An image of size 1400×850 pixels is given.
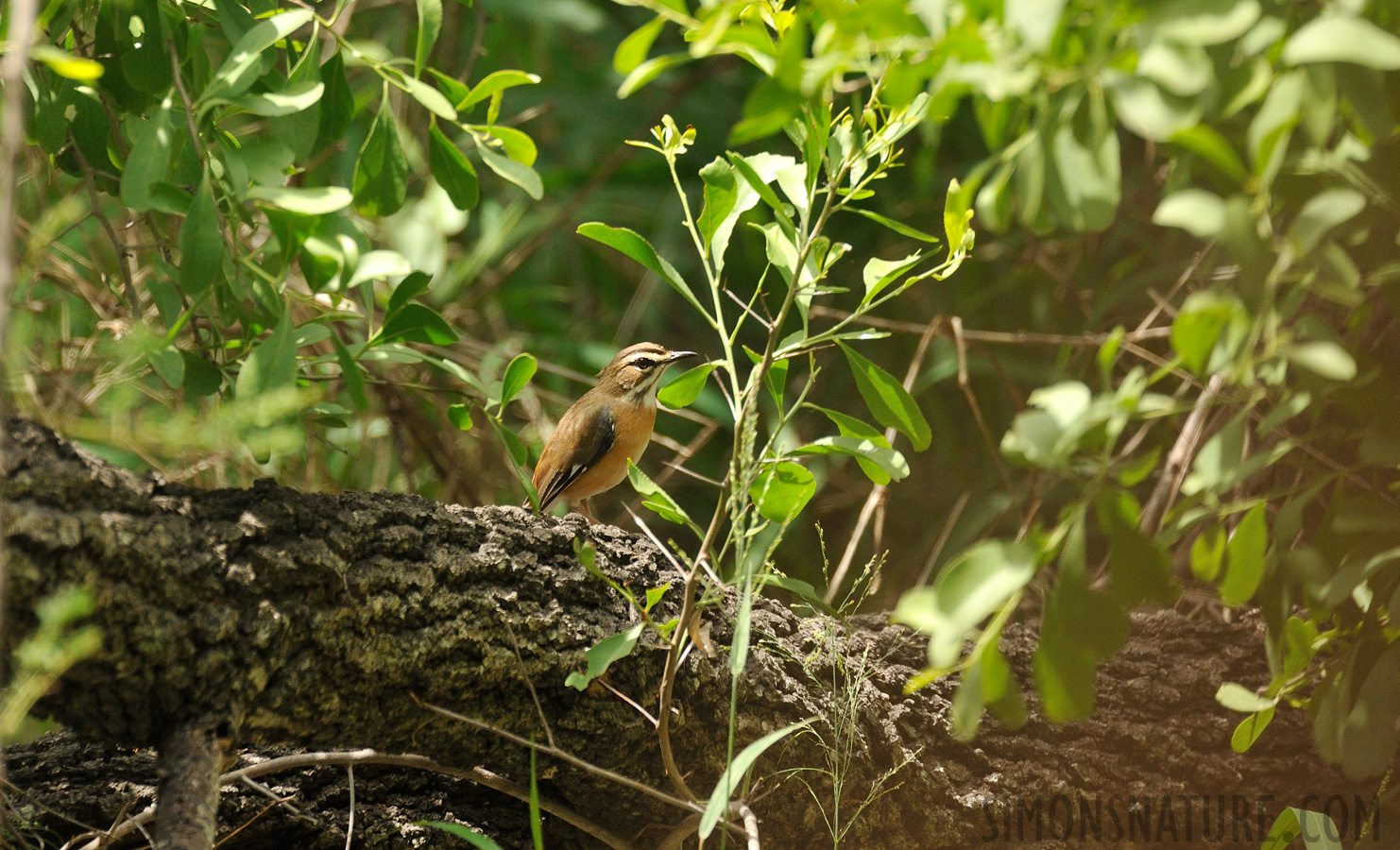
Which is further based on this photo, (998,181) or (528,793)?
(528,793)

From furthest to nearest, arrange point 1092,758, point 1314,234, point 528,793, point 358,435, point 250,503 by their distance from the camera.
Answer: point 358,435, point 1092,758, point 528,793, point 250,503, point 1314,234

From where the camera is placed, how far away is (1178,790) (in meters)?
2.37

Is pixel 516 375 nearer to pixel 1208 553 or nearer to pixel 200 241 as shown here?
pixel 200 241

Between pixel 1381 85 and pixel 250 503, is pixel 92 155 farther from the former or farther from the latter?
pixel 1381 85

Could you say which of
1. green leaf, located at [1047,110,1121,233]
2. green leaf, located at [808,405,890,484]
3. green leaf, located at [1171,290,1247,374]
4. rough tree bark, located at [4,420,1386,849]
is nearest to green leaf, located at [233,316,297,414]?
rough tree bark, located at [4,420,1386,849]

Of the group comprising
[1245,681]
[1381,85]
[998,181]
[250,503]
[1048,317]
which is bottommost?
[1048,317]

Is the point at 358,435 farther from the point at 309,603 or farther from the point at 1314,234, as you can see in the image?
the point at 1314,234

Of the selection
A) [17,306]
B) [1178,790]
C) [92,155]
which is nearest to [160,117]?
[92,155]

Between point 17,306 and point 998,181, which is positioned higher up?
point 998,181

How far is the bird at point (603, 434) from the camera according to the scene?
13.0 feet

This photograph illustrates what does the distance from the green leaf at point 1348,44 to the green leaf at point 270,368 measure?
4.75ft

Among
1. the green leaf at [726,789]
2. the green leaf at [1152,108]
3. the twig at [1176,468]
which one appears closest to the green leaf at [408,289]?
the green leaf at [726,789]

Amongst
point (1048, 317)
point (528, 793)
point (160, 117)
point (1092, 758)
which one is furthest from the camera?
point (1048, 317)

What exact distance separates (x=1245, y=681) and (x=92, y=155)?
2.77 meters
